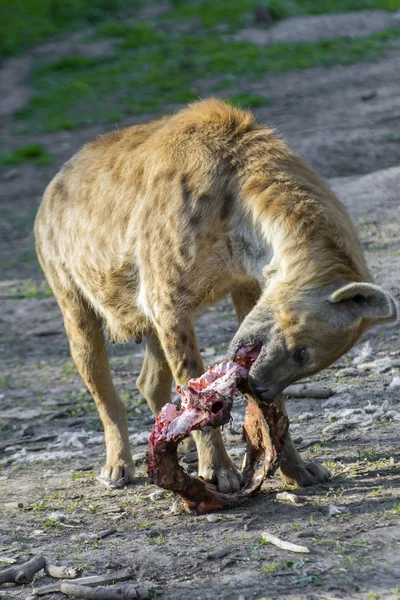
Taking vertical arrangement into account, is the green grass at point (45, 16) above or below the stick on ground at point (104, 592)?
above

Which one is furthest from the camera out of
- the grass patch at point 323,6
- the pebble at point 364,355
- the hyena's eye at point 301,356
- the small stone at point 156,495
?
the grass patch at point 323,6

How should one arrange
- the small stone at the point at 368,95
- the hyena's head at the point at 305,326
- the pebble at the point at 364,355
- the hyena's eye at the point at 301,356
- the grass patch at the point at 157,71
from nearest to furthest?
the hyena's head at the point at 305,326 < the hyena's eye at the point at 301,356 < the pebble at the point at 364,355 < the small stone at the point at 368,95 < the grass patch at the point at 157,71

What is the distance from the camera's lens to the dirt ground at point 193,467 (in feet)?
10.9

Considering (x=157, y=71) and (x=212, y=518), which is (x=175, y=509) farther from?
(x=157, y=71)

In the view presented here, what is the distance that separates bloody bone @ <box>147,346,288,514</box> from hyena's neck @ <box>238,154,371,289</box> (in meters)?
0.35

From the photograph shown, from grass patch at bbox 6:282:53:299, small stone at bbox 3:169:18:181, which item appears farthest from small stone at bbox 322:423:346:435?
small stone at bbox 3:169:18:181

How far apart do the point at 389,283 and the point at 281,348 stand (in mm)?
2883

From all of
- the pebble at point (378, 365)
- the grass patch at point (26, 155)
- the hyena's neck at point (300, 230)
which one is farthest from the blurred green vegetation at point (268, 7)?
the hyena's neck at point (300, 230)

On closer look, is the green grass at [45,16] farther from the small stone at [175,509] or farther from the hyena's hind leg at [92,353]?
the small stone at [175,509]

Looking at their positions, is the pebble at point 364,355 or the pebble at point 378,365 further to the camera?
the pebble at point 364,355

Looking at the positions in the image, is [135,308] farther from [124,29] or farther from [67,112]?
[124,29]

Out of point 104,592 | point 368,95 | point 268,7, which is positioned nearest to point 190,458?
point 104,592

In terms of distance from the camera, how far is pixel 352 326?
3.72 m

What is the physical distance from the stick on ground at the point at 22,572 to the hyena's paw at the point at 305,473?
3.46 feet
